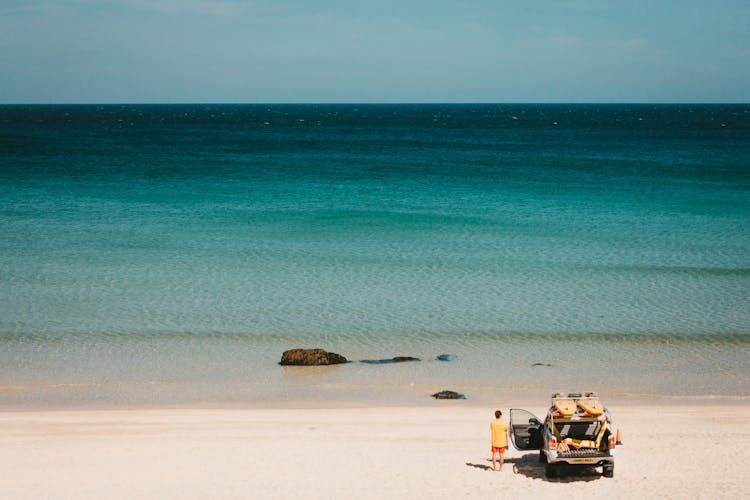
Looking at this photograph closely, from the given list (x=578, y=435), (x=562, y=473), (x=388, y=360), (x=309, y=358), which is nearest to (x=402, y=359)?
(x=388, y=360)

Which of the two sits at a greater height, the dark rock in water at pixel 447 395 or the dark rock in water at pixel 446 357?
the dark rock in water at pixel 446 357

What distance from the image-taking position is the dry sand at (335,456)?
1358cm

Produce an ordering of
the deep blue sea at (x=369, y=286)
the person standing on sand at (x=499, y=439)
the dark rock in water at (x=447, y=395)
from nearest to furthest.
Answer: the person standing on sand at (x=499, y=439) → the dark rock in water at (x=447, y=395) → the deep blue sea at (x=369, y=286)

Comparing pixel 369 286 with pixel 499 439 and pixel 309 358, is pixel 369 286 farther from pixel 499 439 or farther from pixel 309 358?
pixel 499 439

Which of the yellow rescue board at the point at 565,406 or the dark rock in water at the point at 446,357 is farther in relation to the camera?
the dark rock in water at the point at 446,357

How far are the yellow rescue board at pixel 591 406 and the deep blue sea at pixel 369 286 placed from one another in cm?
590

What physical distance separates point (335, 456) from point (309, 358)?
6.58m

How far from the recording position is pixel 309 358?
21.7 metres

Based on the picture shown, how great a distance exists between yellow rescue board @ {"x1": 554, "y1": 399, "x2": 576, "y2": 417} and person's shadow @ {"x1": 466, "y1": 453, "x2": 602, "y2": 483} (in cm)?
97

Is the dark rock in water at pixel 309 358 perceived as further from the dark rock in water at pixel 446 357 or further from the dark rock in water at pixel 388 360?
the dark rock in water at pixel 446 357

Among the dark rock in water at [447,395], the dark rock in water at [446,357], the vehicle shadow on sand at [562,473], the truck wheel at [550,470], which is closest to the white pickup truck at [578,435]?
the truck wheel at [550,470]

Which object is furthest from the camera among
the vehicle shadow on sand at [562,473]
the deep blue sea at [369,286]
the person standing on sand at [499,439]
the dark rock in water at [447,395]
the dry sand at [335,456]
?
the deep blue sea at [369,286]

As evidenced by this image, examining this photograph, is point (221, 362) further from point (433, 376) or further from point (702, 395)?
point (702, 395)

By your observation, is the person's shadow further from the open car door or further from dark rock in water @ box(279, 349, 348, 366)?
dark rock in water @ box(279, 349, 348, 366)
